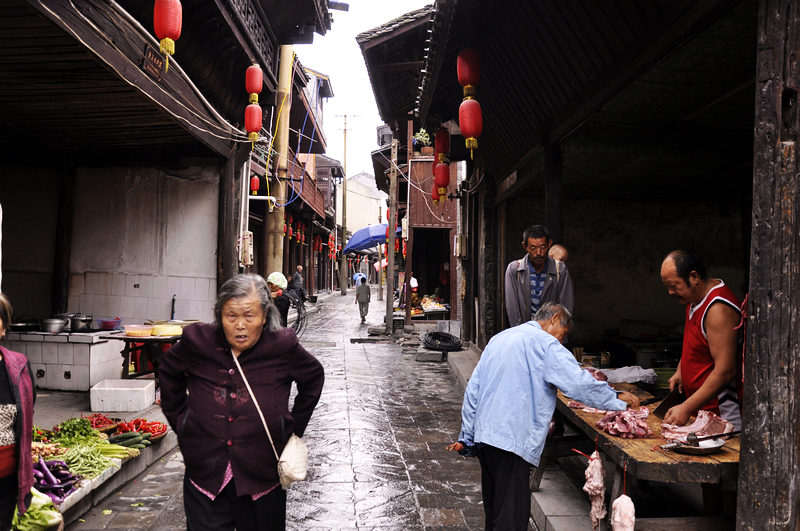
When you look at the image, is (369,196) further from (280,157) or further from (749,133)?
(749,133)

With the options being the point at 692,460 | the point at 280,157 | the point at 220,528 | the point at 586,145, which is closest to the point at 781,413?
the point at 692,460

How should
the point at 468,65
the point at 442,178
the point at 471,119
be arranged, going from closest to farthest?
the point at 468,65
the point at 471,119
the point at 442,178

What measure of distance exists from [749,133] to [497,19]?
3451 millimetres

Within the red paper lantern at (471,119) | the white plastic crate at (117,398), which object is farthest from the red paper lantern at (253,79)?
the white plastic crate at (117,398)

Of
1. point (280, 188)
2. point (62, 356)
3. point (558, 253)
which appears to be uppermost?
point (280, 188)

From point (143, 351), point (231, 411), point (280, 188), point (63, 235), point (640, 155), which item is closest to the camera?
point (231, 411)

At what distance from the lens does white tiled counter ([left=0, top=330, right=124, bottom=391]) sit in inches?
310

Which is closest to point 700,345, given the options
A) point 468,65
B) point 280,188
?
point 468,65

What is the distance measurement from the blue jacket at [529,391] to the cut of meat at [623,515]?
485mm

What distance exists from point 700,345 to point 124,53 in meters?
6.24

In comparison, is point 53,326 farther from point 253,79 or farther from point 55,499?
point 253,79

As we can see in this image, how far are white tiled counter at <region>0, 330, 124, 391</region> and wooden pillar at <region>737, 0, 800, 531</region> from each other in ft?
26.2

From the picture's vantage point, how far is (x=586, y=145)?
722cm

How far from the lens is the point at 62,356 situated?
795 cm
